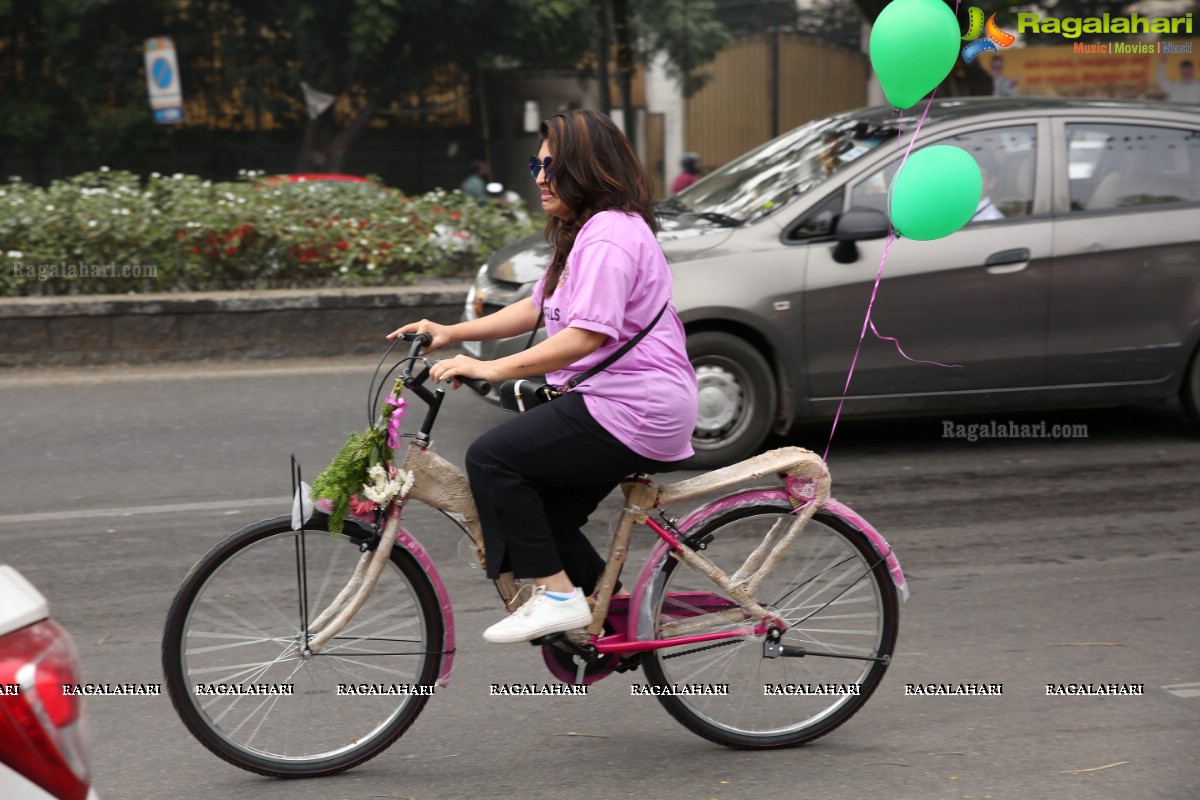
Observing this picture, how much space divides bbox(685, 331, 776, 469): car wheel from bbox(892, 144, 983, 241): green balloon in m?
2.48

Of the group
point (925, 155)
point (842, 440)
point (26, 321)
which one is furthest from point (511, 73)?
point (925, 155)

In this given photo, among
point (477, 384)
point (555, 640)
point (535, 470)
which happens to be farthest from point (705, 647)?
point (477, 384)

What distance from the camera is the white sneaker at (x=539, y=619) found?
358 cm

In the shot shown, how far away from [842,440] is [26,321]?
5518mm

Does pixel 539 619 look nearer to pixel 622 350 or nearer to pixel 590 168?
pixel 622 350

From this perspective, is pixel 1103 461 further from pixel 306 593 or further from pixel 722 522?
pixel 306 593

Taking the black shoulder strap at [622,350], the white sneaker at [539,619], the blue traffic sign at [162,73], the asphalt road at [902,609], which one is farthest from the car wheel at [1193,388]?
the blue traffic sign at [162,73]

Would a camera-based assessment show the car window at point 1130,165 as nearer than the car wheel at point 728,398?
No

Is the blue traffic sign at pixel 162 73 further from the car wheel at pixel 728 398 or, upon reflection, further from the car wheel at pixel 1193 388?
the car wheel at pixel 1193 388

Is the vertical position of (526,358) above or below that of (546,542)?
above

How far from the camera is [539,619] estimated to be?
3578 millimetres

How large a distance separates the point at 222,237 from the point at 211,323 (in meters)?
0.74

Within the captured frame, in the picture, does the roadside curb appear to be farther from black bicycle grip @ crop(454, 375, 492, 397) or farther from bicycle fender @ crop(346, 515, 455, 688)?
black bicycle grip @ crop(454, 375, 492, 397)

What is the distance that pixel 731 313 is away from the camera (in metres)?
6.89
